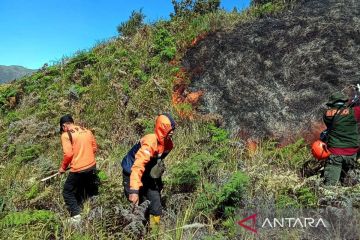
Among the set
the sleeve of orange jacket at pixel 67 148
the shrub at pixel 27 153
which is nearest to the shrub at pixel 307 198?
the sleeve of orange jacket at pixel 67 148

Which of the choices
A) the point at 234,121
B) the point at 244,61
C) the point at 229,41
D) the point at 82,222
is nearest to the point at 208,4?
the point at 229,41

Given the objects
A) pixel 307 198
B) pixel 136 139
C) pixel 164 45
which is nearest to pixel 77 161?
pixel 136 139

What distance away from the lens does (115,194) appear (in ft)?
21.5

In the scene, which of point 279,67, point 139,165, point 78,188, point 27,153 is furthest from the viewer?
point 279,67

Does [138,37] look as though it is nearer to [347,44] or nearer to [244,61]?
[244,61]

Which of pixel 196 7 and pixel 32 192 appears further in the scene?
pixel 196 7

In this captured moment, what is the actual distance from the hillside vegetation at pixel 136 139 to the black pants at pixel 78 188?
0.22 meters

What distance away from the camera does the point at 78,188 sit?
7.17 m

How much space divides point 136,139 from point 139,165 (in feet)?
15.0

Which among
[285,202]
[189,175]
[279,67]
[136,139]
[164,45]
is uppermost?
[164,45]

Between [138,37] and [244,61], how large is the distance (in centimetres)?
455

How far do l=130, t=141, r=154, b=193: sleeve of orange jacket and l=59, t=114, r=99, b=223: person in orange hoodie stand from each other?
182cm

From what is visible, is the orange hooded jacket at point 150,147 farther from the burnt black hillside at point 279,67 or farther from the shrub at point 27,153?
the shrub at point 27,153

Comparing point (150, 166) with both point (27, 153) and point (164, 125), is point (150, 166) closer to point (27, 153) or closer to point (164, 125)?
point (164, 125)
